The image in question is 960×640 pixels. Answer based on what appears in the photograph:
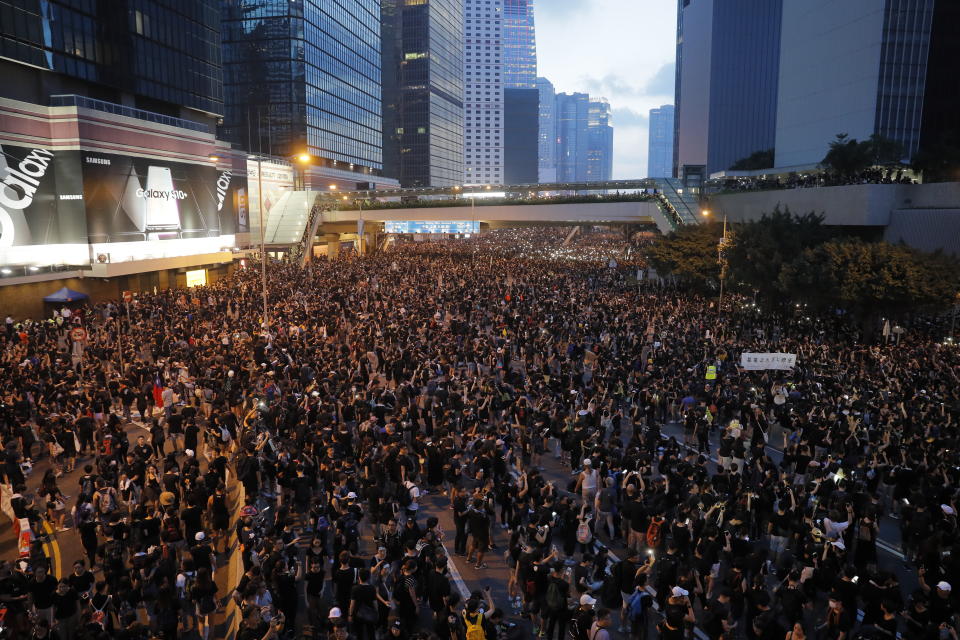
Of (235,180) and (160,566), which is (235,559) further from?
(235,180)

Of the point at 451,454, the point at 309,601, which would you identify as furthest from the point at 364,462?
the point at 309,601

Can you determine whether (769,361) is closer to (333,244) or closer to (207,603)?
(207,603)

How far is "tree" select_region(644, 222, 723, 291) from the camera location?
118 feet

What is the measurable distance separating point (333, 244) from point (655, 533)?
62016mm

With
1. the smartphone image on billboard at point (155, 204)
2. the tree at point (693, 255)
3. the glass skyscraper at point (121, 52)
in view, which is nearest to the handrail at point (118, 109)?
the glass skyscraper at point (121, 52)

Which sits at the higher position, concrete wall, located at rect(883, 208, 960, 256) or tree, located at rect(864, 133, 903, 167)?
tree, located at rect(864, 133, 903, 167)

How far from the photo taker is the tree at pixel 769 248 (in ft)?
92.2

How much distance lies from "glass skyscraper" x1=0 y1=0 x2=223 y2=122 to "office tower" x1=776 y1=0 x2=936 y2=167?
50.0 metres

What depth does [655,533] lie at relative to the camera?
9594 mm

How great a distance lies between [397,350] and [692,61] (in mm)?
123568

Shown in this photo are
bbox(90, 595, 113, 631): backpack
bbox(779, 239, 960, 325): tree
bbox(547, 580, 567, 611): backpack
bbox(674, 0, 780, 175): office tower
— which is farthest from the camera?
bbox(674, 0, 780, 175): office tower

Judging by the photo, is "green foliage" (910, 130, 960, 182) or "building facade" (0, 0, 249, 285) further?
"green foliage" (910, 130, 960, 182)

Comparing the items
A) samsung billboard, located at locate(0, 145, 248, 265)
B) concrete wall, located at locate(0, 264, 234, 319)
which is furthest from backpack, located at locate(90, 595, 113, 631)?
samsung billboard, located at locate(0, 145, 248, 265)

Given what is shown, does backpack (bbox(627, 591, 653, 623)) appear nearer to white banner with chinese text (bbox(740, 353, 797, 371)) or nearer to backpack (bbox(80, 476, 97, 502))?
backpack (bbox(80, 476, 97, 502))
